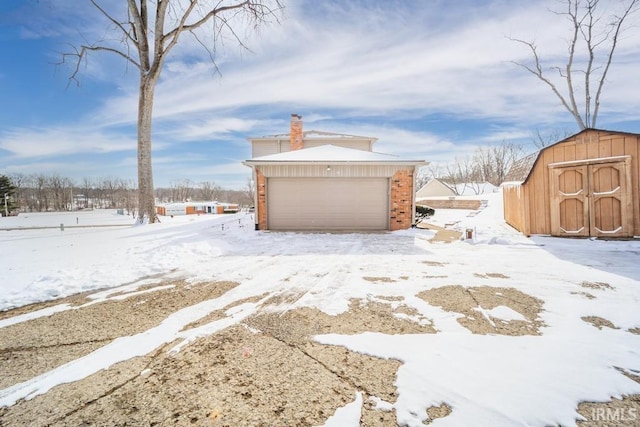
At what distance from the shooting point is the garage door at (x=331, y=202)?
392 inches

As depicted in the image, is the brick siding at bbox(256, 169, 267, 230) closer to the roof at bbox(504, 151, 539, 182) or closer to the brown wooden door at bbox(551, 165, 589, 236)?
the roof at bbox(504, 151, 539, 182)

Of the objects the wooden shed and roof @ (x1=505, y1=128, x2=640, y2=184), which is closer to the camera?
the wooden shed

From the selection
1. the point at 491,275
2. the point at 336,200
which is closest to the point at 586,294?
the point at 491,275

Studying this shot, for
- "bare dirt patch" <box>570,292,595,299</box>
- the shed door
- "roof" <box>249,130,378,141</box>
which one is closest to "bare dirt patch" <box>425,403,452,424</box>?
"bare dirt patch" <box>570,292,595,299</box>

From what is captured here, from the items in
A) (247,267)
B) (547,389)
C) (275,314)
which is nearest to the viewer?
(547,389)

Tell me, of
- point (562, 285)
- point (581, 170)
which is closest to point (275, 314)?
point (562, 285)

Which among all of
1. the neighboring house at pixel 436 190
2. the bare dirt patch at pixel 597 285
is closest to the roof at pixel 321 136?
the bare dirt patch at pixel 597 285

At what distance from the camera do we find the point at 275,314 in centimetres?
305

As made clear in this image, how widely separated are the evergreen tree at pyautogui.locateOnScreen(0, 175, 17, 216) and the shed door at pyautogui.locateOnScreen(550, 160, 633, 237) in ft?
163

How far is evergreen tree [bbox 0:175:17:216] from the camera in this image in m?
32.7

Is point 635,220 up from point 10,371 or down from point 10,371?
up

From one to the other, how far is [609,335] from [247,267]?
4734 mm

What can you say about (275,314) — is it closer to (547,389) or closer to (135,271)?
(547,389)

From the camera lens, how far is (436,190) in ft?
126
